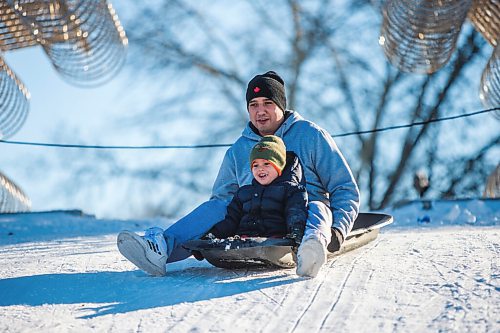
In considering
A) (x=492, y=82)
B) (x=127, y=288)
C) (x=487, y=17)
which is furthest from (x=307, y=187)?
(x=487, y=17)

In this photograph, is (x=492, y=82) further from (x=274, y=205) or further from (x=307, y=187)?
(x=274, y=205)

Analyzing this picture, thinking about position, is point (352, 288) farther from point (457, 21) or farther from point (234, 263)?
point (457, 21)

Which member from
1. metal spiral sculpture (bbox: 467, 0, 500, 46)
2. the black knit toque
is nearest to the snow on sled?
the black knit toque

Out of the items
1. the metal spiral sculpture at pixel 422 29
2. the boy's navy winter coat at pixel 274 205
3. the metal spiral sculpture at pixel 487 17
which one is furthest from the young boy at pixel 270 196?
the metal spiral sculpture at pixel 487 17

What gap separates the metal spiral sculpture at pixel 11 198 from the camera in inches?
279

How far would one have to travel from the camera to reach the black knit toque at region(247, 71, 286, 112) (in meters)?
3.60

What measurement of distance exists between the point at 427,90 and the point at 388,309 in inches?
490

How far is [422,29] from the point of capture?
7.20 meters

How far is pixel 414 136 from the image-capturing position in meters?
14.6

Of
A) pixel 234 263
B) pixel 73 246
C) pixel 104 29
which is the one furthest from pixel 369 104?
pixel 234 263

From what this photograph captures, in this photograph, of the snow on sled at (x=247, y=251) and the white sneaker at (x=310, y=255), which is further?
the snow on sled at (x=247, y=251)

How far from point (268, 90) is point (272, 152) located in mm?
467

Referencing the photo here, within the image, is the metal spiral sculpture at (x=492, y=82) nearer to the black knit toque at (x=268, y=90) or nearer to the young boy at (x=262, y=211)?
the black knit toque at (x=268, y=90)

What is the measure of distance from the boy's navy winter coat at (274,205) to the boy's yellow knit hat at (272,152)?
0.20 ft
